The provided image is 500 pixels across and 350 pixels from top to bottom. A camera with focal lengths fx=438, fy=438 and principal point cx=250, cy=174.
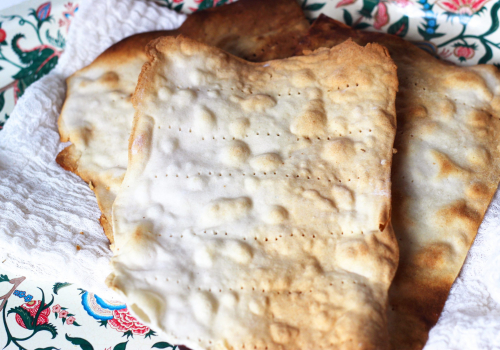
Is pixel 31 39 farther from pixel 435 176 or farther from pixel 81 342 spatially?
pixel 435 176

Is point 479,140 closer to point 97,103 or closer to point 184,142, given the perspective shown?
point 184,142

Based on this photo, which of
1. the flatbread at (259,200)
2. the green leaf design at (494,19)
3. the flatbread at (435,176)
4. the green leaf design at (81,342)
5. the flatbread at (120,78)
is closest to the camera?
the flatbread at (259,200)

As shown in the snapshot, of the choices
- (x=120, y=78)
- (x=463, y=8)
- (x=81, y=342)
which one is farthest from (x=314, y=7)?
(x=81, y=342)

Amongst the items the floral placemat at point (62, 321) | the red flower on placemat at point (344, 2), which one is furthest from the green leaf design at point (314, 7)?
the floral placemat at point (62, 321)

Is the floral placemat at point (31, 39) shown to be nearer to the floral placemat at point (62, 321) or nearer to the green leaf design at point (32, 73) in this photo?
the green leaf design at point (32, 73)

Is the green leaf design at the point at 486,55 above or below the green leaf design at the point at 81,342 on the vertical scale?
above
